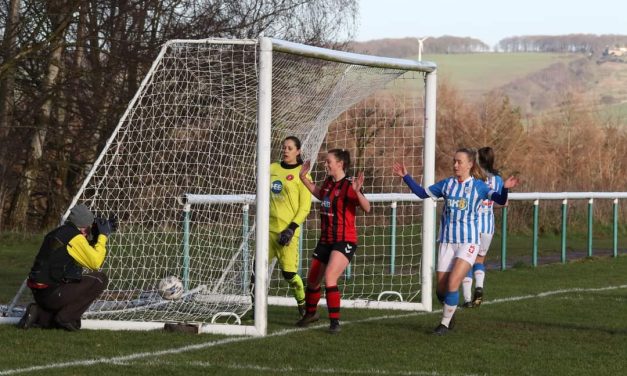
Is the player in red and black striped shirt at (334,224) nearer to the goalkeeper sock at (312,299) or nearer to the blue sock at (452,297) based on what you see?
the goalkeeper sock at (312,299)

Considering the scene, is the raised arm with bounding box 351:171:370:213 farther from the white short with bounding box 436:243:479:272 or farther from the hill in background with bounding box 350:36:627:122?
the hill in background with bounding box 350:36:627:122

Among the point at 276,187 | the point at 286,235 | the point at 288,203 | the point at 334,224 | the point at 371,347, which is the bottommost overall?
the point at 371,347

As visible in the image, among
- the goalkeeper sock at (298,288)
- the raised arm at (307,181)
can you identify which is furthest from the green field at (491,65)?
the raised arm at (307,181)

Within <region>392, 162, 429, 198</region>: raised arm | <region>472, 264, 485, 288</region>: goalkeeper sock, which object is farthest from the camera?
<region>472, 264, 485, 288</region>: goalkeeper sock

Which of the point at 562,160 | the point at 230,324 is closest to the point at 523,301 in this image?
→ the point at 230,324

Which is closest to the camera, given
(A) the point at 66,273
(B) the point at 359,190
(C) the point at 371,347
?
(C) the point at 371,347

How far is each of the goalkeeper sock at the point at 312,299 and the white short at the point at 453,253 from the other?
1170 mm

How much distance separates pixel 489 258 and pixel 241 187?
8292 millimetres

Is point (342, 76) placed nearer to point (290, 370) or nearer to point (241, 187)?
point (241, 187)

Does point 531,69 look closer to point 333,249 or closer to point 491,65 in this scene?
point 491,65

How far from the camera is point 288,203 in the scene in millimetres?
11922

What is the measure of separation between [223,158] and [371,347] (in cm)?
385

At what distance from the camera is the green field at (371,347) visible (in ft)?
30.0

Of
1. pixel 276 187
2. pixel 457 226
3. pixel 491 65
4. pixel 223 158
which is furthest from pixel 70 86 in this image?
pixel 491 65
